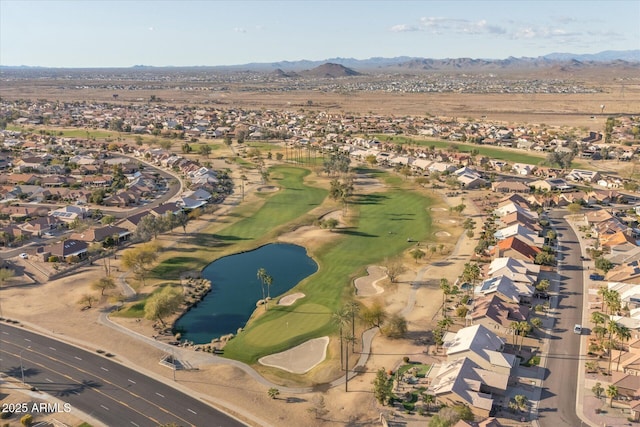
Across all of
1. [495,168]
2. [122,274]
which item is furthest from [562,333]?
[495,168]

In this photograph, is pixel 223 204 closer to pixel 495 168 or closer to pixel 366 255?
pixel 366 255

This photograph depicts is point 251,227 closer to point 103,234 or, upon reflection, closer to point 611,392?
point 103,234

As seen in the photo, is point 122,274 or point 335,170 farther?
point 335,170

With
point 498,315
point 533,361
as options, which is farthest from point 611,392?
point 498,315

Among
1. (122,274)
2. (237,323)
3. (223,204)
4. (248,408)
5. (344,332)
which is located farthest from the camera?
(223,204)

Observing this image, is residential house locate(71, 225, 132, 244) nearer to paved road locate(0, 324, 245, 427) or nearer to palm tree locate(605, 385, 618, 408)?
paved road locate(0, 324, 245, 427)
